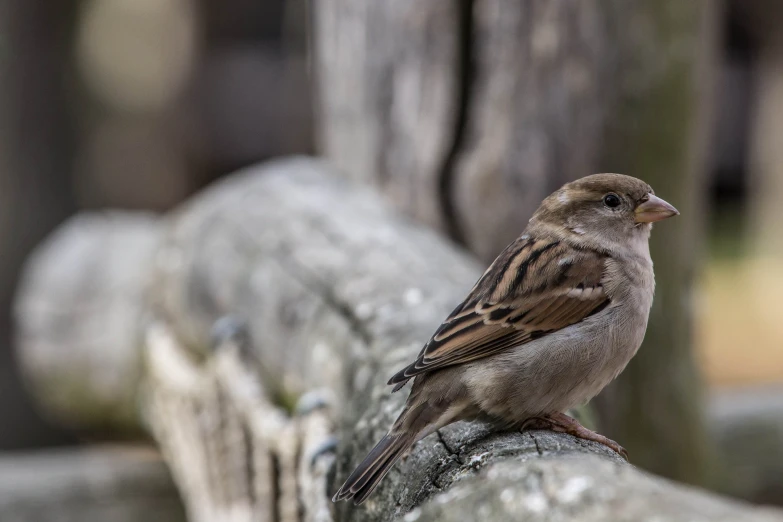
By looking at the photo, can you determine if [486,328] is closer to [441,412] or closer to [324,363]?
[441,412]

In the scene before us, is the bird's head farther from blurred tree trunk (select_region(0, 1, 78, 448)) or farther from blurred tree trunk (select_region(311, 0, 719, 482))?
blurred tree trunk (select_region(0, 1, 78, 448))

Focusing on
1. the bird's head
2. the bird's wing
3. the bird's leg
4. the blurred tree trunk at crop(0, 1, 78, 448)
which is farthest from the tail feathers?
the blurred tree trunk at crop(0, 1, 78, 448)

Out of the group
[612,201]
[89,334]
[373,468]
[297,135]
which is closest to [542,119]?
[612,201]

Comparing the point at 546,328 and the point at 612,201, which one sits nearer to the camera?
the point at 546,328

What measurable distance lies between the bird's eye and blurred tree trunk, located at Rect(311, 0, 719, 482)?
603 mm

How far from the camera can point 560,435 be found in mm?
1672

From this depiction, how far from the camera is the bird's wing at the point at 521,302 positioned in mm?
1791

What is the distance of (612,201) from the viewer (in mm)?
2119

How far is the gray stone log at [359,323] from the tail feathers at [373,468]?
0.14 feet

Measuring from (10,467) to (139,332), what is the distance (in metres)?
0.63

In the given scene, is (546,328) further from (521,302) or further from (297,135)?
(297,135)

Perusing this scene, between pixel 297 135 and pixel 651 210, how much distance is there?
18.8 feet

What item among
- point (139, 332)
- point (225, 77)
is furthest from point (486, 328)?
point (225, 77)

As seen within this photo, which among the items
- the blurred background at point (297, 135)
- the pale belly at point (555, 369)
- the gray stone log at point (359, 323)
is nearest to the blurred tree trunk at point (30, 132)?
the blurred background at point (297, 135)
